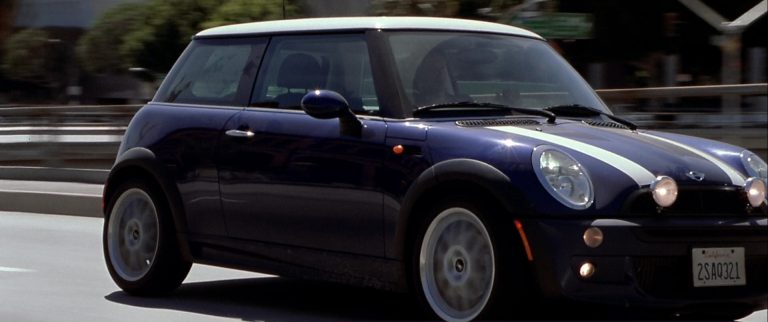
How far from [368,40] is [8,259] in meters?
4.88

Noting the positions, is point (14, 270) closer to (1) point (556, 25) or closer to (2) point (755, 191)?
(2) point (755, 191)

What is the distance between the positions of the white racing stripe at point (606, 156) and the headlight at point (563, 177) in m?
0.10

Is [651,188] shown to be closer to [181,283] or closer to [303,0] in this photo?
[181,283]

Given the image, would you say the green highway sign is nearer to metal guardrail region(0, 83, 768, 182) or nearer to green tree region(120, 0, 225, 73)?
metal guardrail region(0, 83, 768, 182)

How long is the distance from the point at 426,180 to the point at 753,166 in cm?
150

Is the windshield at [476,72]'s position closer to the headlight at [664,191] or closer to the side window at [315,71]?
the side window at [315,71]

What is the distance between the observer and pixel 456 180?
6477 mm

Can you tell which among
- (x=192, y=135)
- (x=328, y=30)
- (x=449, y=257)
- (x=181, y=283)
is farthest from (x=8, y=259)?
(x=449, y=257)

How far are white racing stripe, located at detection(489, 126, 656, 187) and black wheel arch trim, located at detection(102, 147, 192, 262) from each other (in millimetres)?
2181

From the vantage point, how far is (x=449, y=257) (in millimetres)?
6621

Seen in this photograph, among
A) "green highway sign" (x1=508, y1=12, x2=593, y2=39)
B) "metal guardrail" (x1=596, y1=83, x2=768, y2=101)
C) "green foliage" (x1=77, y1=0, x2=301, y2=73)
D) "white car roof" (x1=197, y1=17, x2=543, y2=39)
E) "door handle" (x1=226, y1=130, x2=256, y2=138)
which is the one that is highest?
"white car roof" (x1=197, y1=17, x2=543, y2=39)

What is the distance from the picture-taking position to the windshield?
7082 millimetres

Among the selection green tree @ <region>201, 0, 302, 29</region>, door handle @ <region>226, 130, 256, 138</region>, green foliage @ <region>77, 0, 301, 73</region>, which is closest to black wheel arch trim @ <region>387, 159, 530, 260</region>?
door handle @ <region>226, 130, 256, 138</region>

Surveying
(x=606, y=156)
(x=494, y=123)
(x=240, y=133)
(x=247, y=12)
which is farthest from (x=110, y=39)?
(x=606, y=156)
